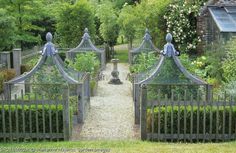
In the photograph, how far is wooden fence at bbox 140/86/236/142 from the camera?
10211mm

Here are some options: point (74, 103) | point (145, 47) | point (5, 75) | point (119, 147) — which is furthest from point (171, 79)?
point (145, 47)

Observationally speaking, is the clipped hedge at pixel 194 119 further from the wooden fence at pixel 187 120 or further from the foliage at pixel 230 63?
the foliage at pixel 230 63

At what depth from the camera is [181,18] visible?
26875 millimetres

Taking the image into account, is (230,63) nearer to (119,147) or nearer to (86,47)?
(119,147)

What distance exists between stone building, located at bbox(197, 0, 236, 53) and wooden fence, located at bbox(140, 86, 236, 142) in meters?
8.59

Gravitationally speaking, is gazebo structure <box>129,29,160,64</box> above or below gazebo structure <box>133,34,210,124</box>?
above

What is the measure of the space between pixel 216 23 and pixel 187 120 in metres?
11.1

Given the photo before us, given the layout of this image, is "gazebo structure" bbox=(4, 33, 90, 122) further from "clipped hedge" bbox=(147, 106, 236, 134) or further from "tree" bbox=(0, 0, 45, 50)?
"tree" bbox=(0, 0, 45, 50)

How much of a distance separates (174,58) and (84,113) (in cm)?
323

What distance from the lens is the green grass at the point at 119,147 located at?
344 inches

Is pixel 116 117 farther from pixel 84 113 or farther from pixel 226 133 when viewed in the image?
pixel 226 133

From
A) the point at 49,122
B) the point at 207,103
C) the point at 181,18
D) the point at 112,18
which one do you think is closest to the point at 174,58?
the point at 207,103

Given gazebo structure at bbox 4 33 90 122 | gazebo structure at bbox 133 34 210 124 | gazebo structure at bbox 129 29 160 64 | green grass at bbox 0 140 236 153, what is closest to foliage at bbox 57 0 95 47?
gazebo structure at bbox 129 29 160 64

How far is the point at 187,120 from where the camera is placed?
10.4 meters
